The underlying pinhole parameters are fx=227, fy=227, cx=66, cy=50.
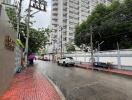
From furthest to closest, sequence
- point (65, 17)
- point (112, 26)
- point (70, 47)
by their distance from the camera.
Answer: point (65, 17) < point (70, 47) < point (112, 26)

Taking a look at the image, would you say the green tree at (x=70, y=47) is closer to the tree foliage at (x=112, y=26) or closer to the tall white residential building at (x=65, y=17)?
the tall white residential building at (x=65, y=17)

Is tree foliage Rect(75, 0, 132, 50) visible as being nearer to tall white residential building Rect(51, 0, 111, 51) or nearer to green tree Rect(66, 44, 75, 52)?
green tree Rect(66, 44, 75, 52)

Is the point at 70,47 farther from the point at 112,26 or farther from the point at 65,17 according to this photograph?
Result: the point at 112,26

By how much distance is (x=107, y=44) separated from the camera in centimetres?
4097

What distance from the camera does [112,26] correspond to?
123 ft

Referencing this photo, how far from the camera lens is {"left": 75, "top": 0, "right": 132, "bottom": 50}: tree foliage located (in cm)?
3691

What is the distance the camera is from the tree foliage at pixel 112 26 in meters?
36.9

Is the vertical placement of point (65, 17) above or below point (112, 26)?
above

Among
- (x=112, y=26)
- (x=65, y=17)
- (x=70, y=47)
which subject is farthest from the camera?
(x=65, y=17)

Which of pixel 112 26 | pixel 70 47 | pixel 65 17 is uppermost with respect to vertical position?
pixel 65 17

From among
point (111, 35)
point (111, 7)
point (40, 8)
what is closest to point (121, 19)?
point (111, 35)

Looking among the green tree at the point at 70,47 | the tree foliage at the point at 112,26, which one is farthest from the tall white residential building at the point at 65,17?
the tree foliage at the point at 112,26

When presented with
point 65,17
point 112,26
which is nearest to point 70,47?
point 65,17

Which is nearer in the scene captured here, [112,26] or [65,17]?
[112,26]
